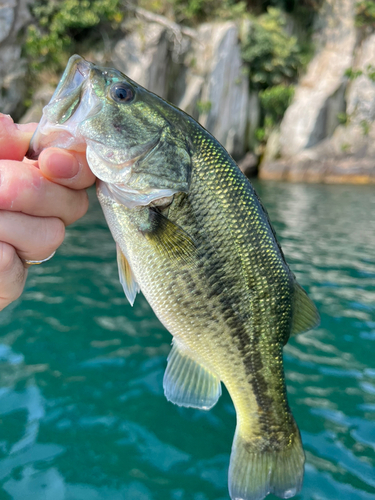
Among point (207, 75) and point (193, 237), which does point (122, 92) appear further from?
point (207, 75)

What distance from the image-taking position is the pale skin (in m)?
1.42

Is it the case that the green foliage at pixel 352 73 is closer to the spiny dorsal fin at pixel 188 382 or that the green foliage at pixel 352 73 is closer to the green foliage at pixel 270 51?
the green foliage at pixel 270 51

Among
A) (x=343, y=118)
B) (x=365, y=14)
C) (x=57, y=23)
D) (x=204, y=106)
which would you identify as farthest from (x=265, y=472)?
(x=365, y=14)

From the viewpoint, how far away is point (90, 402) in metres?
2.97

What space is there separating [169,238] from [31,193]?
1.97 feet

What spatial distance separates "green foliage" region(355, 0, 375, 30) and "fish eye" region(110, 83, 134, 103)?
81.9 ft

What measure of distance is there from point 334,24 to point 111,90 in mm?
26026

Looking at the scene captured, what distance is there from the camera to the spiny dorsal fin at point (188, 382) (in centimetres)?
198

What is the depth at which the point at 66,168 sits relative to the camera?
1482 millimetres

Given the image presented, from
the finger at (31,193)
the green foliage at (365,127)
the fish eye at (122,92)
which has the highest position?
the green foliage at (365,127)

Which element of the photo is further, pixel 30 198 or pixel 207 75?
pixel 207 75

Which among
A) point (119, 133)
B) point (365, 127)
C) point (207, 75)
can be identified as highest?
point (207, 75)

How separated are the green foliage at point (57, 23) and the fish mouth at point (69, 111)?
18714 mm

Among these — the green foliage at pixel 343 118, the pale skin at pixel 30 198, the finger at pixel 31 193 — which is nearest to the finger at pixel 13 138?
the pale skin at pixel 30 198
